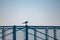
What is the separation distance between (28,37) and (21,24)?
435mm

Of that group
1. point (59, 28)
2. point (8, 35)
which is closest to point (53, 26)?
point (59, 28)

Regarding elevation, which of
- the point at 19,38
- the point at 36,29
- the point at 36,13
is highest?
the point at 36,13

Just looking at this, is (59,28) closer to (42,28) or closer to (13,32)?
(42,28)

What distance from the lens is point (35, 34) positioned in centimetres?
373

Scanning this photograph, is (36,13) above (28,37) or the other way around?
above

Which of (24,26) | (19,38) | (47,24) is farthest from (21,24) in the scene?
(47,24)

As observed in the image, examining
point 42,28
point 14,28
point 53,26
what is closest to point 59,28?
point 53,26

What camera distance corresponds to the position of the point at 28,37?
3682mm

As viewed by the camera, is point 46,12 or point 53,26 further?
point 46,12

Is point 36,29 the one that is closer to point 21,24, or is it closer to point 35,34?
point 35,34

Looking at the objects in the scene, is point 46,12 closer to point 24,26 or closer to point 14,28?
point 24,26

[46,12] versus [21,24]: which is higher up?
[46,12]

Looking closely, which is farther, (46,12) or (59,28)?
(46,12)

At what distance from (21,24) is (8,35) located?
501mm
